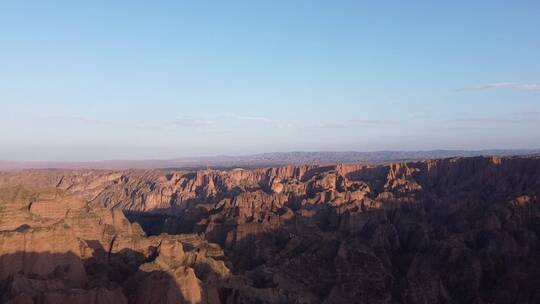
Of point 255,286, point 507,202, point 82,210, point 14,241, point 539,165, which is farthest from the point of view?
point 539,165

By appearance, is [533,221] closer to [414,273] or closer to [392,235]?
[392,235]

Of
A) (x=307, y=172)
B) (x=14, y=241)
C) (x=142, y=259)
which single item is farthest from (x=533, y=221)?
(x=307, y=172)

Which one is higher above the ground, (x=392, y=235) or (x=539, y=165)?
(x=539, y=165)

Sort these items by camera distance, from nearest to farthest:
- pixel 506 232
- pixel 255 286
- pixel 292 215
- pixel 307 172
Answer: pixel 255 286, pixel 506 232, pixel 292 215, pixel 307 172

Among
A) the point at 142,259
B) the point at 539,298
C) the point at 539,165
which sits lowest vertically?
the point at 539,298

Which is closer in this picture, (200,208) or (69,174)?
(200,208)

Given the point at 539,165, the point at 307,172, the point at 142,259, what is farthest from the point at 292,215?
the point at 307,172
